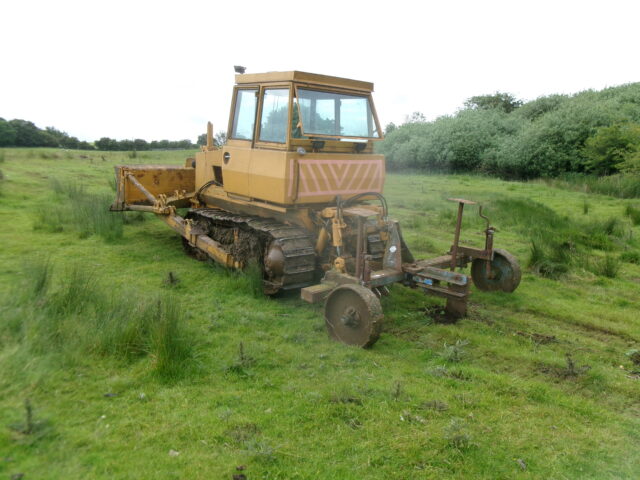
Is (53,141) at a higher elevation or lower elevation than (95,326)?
higher

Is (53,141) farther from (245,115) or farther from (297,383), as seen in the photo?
(297,383)

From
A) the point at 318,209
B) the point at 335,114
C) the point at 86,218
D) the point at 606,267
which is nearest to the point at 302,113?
the point at 335,114

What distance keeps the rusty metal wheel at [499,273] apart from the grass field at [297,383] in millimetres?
179

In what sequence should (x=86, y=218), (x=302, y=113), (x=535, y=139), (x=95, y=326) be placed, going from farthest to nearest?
(x=535, y=139) < (x=86, y=218) < (x=302, y=113) < (x=95, y=326)

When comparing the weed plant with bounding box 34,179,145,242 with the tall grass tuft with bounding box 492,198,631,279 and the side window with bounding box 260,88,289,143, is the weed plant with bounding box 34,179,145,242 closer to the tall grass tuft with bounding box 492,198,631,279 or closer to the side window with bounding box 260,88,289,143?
the side window with bounding box 260,88,289,143

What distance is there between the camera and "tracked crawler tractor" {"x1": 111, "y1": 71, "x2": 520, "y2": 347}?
596 centimetres

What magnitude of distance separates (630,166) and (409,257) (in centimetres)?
1530

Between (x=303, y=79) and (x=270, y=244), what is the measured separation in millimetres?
2199

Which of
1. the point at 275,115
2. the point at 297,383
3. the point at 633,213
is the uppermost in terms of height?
the point at 275,115

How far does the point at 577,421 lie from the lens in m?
4.11

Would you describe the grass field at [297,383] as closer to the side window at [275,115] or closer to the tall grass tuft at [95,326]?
the tall grass tuft at [95,326]

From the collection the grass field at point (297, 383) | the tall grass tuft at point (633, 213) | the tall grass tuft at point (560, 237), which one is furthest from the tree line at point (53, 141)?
the tall grass tuft at point (633, 213)

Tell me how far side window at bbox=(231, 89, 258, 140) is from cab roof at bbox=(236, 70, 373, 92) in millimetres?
177

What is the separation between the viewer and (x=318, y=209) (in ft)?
23.2
